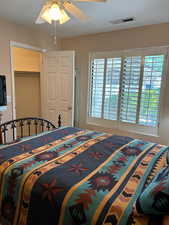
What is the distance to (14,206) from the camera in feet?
4.17

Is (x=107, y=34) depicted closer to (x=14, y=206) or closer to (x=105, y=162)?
(x=105, y=162)

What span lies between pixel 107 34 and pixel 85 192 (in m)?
3.46

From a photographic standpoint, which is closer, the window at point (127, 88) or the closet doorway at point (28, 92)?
the window at point (127, 88)

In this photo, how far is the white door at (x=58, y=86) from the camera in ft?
12.4

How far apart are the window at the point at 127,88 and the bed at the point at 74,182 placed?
64.2 inches

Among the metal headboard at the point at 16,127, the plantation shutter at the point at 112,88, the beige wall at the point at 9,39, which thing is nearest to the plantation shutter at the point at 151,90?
the plantation shutter at the point at 112,88

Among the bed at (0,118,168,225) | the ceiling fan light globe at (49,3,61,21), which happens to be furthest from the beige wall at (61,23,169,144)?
the ceiling fan light globe at (49,3,61,21)

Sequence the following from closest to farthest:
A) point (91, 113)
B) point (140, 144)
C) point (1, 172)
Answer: point (1, 172) < point (140, 144) < point (91, 113)

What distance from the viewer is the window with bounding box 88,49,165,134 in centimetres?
327

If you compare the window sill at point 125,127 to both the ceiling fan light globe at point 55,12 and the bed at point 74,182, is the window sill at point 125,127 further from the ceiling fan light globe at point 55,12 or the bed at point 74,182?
the ceiling fan light globe at point 55,12

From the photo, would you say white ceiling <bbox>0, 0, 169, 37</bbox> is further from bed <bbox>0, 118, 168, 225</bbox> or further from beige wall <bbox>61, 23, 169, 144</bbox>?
bed <bbox>0, 118, 168, 225</bbox>

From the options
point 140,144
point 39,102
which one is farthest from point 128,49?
point 39,102

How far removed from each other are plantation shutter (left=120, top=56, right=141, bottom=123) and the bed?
172 centimetres

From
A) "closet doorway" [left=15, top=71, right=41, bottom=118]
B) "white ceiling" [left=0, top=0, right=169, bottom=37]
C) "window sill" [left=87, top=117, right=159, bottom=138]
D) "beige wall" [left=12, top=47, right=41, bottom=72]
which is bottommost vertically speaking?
"window sill" [left=87, top=117, right=159, bottom=138]
